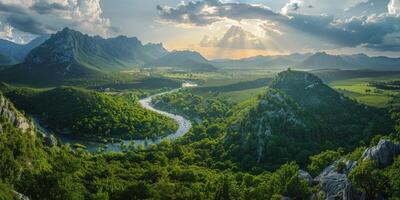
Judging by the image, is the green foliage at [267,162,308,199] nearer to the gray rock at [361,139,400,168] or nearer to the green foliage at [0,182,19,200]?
the gray rock at [361,139,400,168]

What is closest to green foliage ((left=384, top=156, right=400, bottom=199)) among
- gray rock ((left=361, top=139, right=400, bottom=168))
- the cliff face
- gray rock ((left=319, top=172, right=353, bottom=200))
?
gray rock ((left=361, top=139, right=400, bottom=168))

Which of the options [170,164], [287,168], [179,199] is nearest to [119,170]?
[170,164]

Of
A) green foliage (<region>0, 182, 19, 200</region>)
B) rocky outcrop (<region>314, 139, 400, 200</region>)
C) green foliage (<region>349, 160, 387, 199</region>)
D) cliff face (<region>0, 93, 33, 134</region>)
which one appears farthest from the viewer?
cliff face (<region>0, 93, 33, 134</region>)

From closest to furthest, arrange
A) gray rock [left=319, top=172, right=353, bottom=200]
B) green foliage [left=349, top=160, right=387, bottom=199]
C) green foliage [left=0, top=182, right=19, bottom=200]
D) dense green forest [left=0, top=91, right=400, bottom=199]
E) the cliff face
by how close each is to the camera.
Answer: green foliage [left=0, top=182, right=19, bottom=200]
green foliage [left=349, top=160, right=387, bottom=199]
gray rock [left=319, top=172, right=353, bottom=200]
dense green forest [left=0, top=91, right=400, bottom=199]
the cliff face

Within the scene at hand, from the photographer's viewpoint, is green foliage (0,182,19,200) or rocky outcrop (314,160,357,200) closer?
green foliage (0,182,19,200)

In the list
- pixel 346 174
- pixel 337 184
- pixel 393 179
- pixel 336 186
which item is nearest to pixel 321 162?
pixel 346 174

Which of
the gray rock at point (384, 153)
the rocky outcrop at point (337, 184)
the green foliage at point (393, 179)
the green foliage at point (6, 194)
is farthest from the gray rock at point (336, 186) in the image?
the green foliage at point (6, 194)

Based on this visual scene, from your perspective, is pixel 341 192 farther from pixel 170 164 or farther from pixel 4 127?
pixel 4 127

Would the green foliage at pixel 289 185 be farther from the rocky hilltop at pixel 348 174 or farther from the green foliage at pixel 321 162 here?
the green foliage at pixel 321 162
